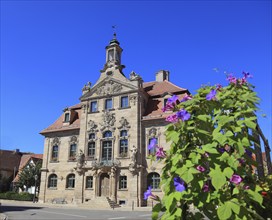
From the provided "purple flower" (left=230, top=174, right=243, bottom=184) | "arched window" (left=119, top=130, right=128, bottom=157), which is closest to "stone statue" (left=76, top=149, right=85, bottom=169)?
"arched window" (left=119, top=130, right=128, bottom=157)

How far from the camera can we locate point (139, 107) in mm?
33062

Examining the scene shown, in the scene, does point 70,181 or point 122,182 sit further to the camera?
point 70,181

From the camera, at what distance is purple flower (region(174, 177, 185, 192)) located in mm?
2752

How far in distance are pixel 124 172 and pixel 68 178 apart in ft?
27.3

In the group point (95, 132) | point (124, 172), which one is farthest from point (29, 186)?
point (124, 172)

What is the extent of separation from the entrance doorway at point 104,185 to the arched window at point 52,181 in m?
7.16

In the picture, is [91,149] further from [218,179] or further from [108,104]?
[218,179]

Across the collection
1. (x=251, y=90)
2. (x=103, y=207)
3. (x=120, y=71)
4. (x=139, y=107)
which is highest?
(x=120, y=71)

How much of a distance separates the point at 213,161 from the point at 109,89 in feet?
108

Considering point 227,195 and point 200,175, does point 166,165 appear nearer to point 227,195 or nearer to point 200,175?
point 200,175

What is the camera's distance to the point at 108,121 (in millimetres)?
34031

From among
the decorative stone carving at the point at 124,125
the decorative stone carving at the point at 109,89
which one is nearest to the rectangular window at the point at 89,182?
Result: the decorative stone carving at the point at 124,125

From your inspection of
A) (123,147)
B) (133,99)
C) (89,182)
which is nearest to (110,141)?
(123,147)

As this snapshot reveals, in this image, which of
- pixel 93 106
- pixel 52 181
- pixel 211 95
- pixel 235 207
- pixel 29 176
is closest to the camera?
pixel 235 207
